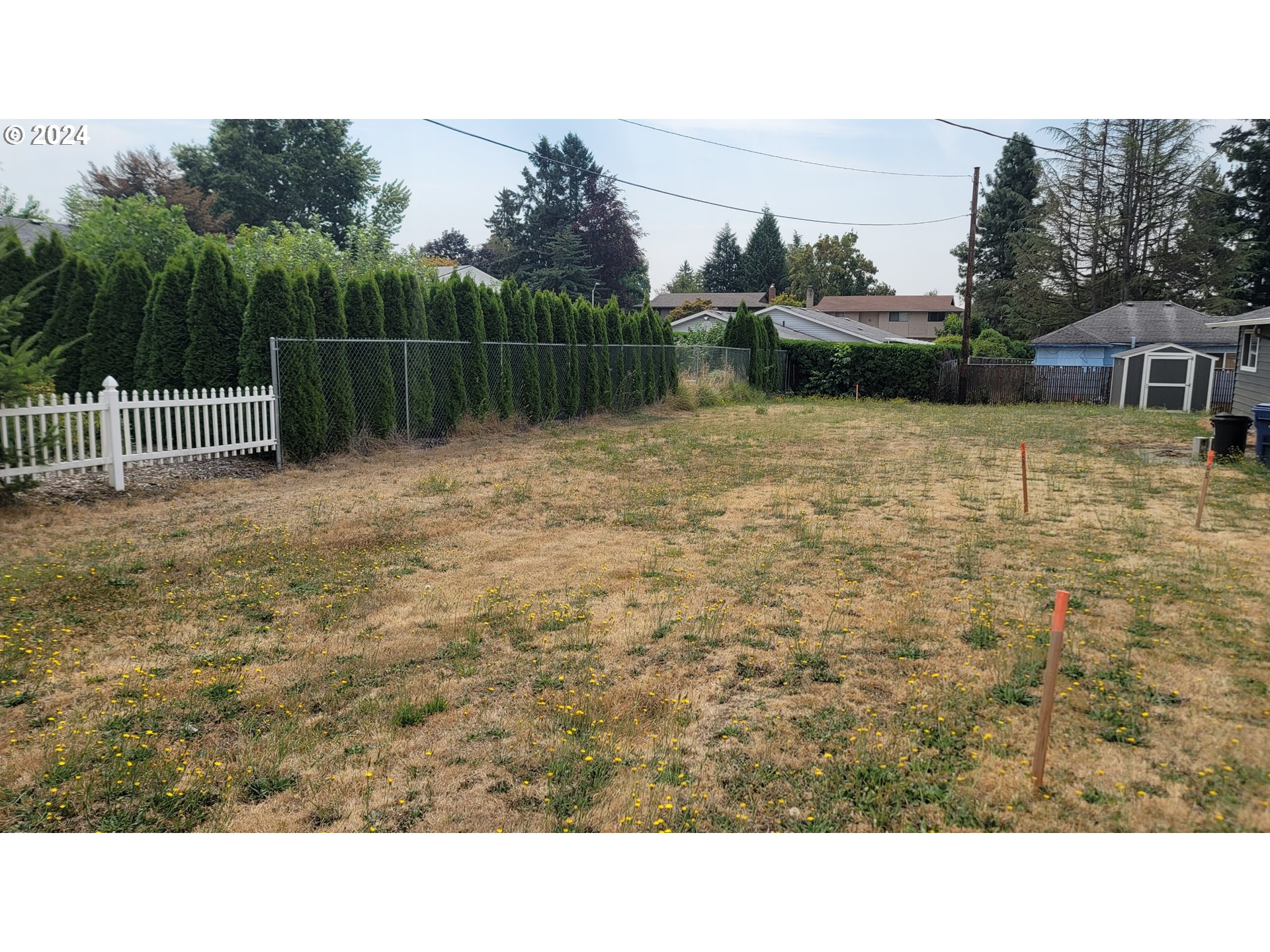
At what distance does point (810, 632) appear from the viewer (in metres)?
5.06

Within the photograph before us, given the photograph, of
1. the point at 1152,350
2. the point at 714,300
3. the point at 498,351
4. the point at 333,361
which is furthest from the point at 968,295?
the point at 714,300

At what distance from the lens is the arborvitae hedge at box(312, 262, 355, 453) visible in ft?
39.9

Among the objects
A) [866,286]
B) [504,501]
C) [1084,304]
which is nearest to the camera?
[504,501]

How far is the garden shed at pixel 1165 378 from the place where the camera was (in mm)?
25703

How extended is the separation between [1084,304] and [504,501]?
43.4 meters

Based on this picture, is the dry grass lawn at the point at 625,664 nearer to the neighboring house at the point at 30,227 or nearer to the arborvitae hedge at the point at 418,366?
the arborvitae hedge at the point at 418,366

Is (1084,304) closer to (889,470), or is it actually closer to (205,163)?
(889,470)

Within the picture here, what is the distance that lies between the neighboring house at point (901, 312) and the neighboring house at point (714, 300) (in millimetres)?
7555

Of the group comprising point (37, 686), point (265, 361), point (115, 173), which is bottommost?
point (37, 686)

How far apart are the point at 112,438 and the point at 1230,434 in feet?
54.3

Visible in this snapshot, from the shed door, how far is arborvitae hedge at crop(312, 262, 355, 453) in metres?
25.7

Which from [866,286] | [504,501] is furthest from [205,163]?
[866,286]

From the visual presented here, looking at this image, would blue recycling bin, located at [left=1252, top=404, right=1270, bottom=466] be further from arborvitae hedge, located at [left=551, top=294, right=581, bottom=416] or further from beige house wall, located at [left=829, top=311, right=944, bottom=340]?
beige house wall, located at [left=829, top=311, right=944, bottom=340]

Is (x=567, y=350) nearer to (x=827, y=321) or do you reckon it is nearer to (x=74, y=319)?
(x=74, y=319)
